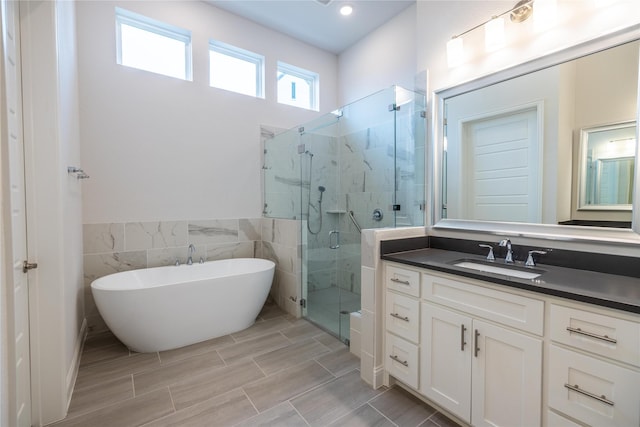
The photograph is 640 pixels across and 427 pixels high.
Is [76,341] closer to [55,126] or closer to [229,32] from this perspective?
[55,126]

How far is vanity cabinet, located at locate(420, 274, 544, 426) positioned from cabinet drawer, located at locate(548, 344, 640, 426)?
0.20 ft

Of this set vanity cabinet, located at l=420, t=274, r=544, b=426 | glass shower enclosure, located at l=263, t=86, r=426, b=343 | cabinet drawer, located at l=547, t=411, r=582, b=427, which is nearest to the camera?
cabinet drawer, located at l=547, t=411, r=582, b=427

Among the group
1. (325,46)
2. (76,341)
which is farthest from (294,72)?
(76,341)

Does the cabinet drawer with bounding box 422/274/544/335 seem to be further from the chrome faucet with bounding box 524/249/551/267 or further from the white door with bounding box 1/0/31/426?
the white door with bounding box 1/0/31/426

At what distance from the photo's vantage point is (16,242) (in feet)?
4.43

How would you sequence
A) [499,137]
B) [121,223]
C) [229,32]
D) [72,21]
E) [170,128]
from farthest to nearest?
1. [229,32]
2. [170,128]
3. [121,223]
4. [72,21]
5. [499,137]

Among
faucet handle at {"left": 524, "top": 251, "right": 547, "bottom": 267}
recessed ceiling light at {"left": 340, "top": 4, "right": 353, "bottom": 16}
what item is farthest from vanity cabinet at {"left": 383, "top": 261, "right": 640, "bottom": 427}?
recessed ceiling light at {"left": 340, "top": 4, "right": 353, "bottom": 16}

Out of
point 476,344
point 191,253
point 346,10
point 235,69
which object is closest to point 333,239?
point 191,253

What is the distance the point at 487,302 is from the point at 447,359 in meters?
0.41

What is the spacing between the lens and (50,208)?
60.8 inches

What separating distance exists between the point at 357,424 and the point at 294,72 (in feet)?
12.7

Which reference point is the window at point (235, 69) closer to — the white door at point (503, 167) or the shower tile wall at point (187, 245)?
the shower tile wall at point (187, 245)

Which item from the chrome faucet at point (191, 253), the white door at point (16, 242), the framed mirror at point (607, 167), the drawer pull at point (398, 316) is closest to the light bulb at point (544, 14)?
the framed mirror at point (607, 167)

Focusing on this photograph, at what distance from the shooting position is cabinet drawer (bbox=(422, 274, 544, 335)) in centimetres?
121
